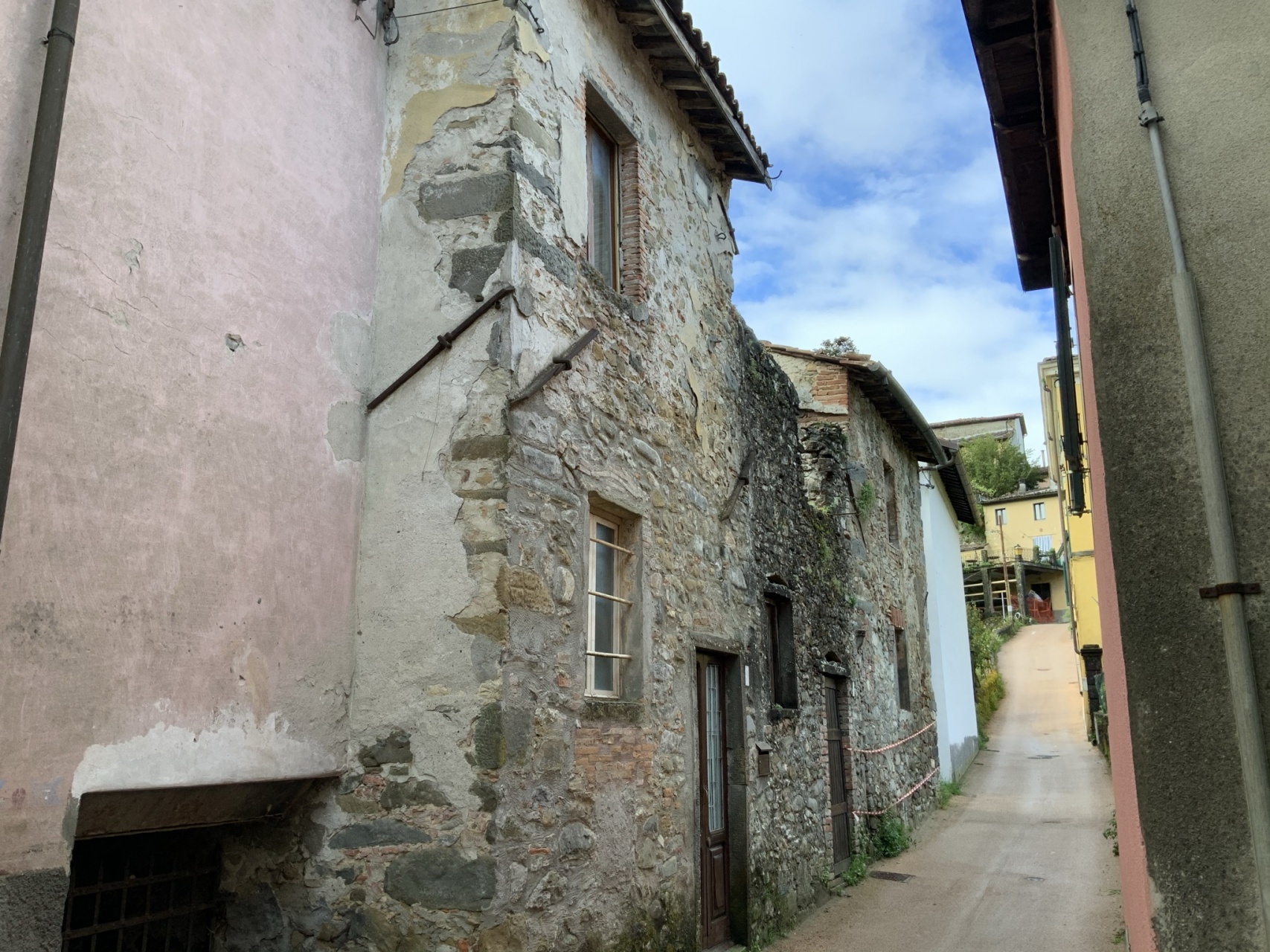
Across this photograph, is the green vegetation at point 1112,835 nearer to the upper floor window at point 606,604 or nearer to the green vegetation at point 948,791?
the green vegetation at point 948,791

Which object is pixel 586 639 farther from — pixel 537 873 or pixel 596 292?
pixel 596 292

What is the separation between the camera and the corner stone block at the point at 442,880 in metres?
4.27

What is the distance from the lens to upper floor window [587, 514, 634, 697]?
215 inches

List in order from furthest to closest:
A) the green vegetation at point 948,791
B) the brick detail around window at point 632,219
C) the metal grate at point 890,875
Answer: the green vegetation at point 948,791 → the metal grate at point 890,875 → the brick detail around window at point 632,219

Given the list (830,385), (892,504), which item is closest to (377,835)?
(830,385)

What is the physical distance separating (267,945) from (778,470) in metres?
5.84

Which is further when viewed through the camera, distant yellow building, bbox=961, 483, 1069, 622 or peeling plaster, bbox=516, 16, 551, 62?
distant yellow building, bbox=961, 483, 1069, 622

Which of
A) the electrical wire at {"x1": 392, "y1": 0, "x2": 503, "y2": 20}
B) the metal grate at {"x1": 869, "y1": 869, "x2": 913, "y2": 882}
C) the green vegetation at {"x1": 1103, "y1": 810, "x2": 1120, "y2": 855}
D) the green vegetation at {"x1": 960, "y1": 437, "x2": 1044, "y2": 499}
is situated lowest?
the metal grate at {"x1": 869, "y1": 869, "x2": 913, "y2": 882}

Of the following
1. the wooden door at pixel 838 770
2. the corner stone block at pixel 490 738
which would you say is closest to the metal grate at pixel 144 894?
the corner stone block at pixel 490 738

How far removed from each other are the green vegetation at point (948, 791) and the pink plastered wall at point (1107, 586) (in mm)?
10810

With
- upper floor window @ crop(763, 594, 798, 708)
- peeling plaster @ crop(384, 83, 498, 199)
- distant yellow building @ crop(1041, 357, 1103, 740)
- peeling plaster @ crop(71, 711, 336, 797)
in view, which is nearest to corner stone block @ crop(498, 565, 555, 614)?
peeling plaster @ crop(71, 711, 336, 797)

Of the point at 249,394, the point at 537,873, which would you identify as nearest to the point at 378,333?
the point at 249,394

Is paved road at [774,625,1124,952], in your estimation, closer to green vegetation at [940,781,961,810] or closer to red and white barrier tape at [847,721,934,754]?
green vegetation at [940,781,961,810]

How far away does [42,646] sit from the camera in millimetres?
3473
